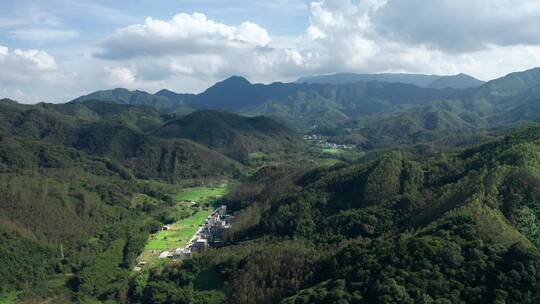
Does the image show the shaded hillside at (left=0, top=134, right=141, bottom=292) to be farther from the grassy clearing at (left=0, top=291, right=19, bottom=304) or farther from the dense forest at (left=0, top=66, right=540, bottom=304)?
the grassy clearing at (left=0, top=291, right=19, bottom=304)

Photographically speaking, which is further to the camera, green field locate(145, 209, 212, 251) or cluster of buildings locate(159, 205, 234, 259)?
green field locate(145, 209, 212, 251)

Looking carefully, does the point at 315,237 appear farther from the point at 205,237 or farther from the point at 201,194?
the point at 201,194

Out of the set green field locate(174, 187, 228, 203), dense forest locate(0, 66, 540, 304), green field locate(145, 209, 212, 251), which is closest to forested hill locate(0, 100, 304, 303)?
dense forest locate(0, 66, 540, 304)

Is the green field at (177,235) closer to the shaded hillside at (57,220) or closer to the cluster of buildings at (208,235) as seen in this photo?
the cluster of buildings at (208,235)

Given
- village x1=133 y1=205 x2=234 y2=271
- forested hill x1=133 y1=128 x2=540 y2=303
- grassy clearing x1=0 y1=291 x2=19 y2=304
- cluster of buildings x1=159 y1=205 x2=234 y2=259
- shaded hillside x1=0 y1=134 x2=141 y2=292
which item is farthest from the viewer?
cluster of buildings x1=159 y1=205 x2=234 y2=259

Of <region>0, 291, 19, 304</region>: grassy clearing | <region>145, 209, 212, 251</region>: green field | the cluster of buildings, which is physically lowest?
<region>0, 291, 19, 304</region>: grassy clearing

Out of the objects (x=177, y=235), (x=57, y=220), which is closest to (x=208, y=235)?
Answer: (x=177, y=235)

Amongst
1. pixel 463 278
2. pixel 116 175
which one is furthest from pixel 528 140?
pixel 116 175
